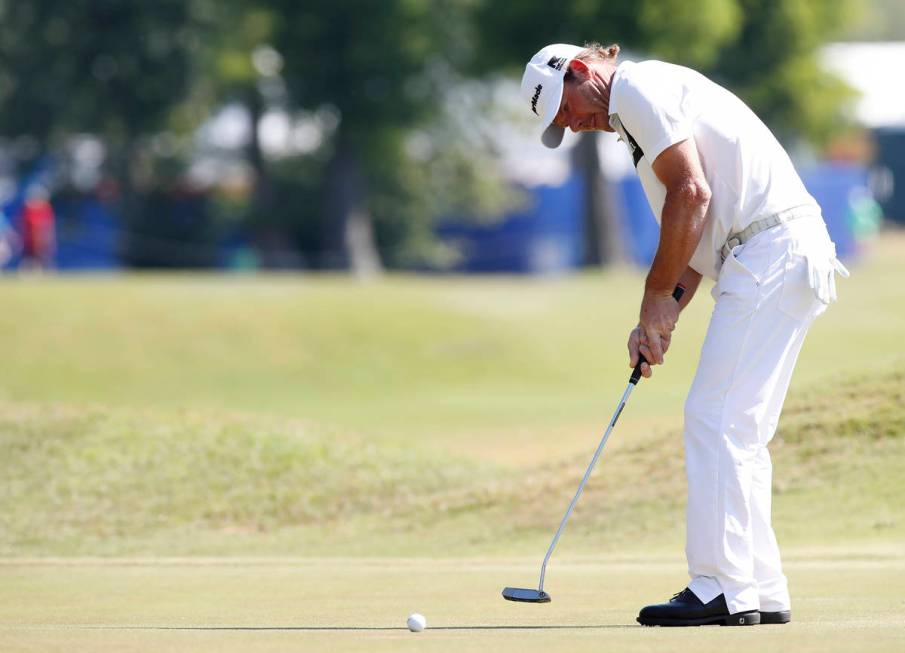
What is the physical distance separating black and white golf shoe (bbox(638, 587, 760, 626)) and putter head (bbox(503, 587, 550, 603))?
65 cm

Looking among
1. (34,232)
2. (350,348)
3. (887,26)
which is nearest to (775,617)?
(350,348)

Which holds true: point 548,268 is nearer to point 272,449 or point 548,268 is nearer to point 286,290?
point 286,290

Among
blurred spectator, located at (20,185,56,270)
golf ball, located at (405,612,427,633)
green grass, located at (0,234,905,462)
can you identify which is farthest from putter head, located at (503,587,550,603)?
blurred spectator, located at (20,185,56,270)

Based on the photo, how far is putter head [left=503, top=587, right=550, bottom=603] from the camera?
6457mm

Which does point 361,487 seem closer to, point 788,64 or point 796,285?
point 796,285

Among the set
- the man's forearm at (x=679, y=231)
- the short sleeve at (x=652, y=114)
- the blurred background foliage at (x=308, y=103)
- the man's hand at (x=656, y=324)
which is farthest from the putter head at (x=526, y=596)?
the blurred background foliage at (x=308, y=103)

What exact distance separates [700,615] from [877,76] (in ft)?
208

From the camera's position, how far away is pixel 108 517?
11.3 metres

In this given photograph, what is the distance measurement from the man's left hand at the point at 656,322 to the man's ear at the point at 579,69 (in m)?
0.85

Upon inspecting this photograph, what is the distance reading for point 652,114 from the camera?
577 centimetres

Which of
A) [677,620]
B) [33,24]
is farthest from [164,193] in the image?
[677,620]

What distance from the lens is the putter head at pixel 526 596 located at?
646 centimetres

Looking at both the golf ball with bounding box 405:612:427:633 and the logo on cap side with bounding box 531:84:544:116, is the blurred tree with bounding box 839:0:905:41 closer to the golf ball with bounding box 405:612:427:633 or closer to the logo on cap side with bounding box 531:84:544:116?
the logo on cap side with bounding box 531:84:544:116

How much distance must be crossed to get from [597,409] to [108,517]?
11.3 m
